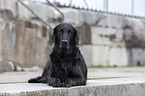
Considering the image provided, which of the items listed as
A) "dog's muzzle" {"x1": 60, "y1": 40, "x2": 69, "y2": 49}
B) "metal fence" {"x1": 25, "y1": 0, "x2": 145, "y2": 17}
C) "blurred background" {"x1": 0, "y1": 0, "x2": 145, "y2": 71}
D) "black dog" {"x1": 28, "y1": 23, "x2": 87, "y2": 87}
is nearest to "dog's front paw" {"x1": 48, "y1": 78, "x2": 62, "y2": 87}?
"black dog" {"x1": 28, "y1": 23, "x2": 87, "y2": 87}

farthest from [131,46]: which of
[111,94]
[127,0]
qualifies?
[111,94]

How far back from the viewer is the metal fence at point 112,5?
32.8ft

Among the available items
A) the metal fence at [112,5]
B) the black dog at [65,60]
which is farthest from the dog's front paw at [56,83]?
the metal fence at [112,5]

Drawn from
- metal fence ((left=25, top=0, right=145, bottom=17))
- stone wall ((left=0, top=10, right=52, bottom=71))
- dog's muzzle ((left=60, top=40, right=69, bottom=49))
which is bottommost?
stone wall ((left=0, top=10, right=52, bottom=71))

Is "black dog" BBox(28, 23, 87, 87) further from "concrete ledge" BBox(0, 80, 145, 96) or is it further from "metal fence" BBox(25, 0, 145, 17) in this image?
"metal fence" BBox(25, 0, 145, 17)

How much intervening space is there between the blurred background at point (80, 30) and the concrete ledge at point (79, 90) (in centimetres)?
487

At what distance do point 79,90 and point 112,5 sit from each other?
8673 millimetres

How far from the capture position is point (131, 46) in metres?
11.4

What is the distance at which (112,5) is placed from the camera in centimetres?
1109

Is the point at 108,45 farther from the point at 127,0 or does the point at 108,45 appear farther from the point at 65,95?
the point at 65,95

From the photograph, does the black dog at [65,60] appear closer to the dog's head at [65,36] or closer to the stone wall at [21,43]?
the dog's head at [65,36]

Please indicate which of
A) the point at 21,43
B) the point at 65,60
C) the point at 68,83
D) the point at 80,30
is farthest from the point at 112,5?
the point at 68,83

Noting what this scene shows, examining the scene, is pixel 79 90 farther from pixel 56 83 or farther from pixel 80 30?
pixel 80 30

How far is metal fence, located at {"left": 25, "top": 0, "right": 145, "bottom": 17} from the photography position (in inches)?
394
